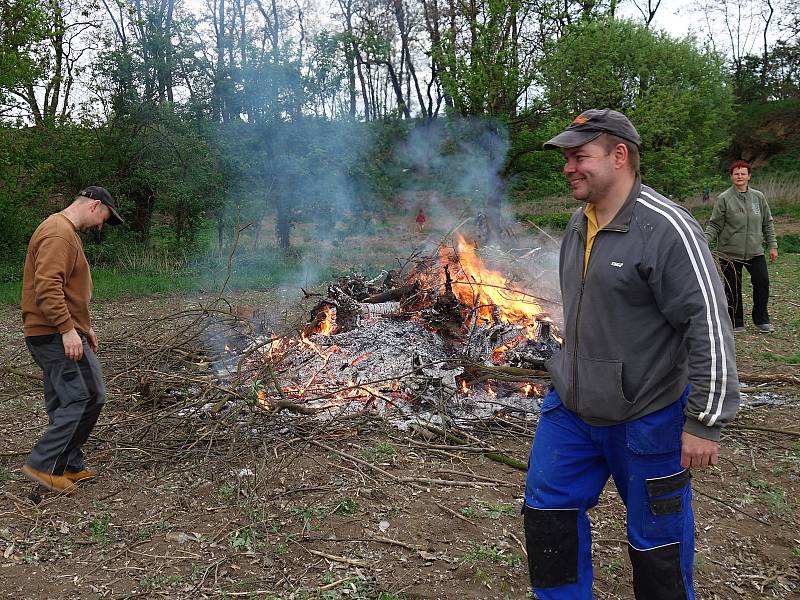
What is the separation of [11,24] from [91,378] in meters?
11.9

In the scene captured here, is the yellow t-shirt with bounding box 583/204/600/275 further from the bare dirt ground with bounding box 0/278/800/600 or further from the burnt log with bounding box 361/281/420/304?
the burnt log with bounding box 361/281/420/304

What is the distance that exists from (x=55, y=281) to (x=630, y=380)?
3.38m

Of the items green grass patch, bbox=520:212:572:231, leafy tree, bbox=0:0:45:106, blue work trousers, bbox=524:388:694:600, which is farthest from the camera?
green grass patch, bbox=520:212:572:231

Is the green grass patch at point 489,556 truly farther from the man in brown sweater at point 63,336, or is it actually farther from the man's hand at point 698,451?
the man in brown sweater at point 63,336

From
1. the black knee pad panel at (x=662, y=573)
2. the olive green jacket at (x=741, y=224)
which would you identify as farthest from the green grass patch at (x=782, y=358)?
the black knee pad panel at (x=662, y=573)

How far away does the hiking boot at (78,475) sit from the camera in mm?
4039

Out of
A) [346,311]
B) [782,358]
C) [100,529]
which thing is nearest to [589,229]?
[100,529]

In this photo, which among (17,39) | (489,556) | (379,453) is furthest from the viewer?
(17,39)

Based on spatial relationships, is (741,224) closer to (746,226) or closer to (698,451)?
(746,226)

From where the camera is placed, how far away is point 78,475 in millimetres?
4070

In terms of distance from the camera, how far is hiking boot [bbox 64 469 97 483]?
4.04 meters

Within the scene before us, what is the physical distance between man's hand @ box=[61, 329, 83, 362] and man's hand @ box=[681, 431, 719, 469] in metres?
3.46

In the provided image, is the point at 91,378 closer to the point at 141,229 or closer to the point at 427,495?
the point at 427,495

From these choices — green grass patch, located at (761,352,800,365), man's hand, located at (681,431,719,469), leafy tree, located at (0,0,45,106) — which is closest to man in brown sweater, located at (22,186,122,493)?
man's hand, located at (681,431,719,469)
